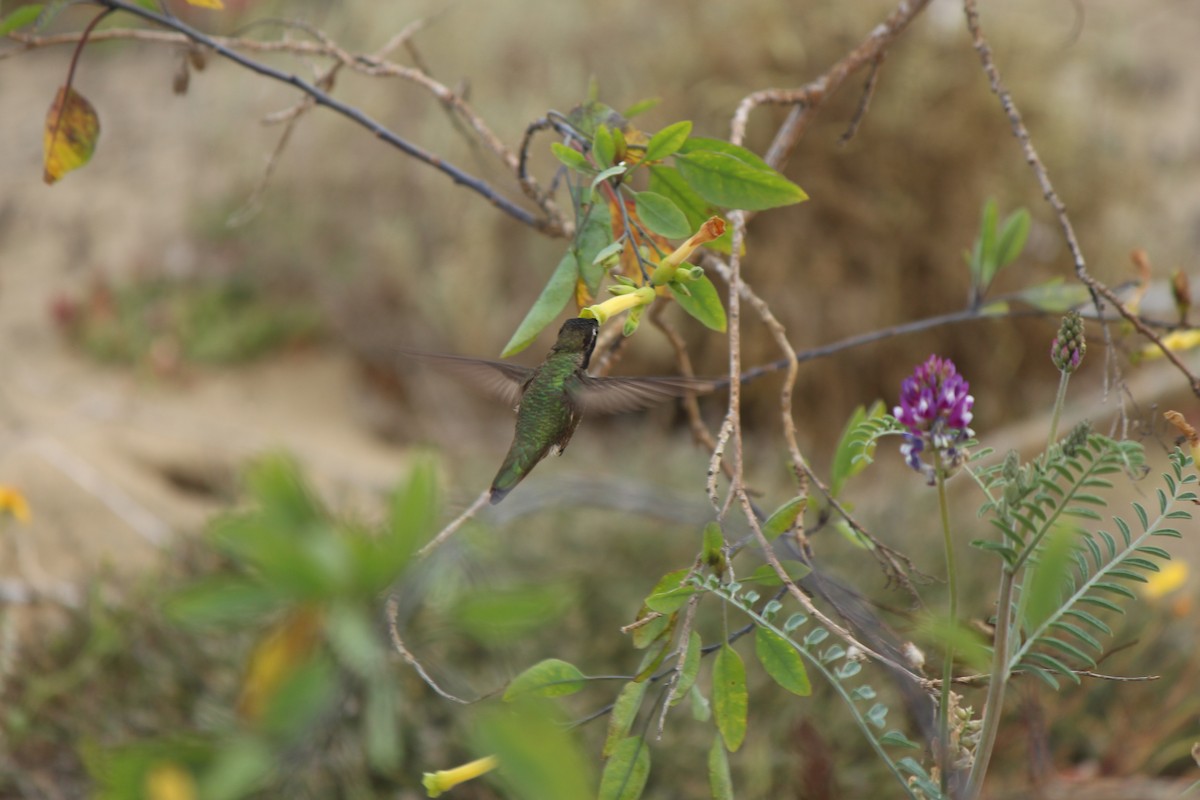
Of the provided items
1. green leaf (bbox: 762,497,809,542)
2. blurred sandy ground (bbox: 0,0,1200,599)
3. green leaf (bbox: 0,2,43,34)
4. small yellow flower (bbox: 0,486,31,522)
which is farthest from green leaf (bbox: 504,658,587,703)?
blurred sandy ground (bbox: 0,0,1200,599)

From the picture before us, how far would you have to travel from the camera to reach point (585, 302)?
2.18ft

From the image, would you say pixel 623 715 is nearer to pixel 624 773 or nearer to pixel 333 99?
pixel 624 773

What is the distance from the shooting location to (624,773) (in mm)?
596

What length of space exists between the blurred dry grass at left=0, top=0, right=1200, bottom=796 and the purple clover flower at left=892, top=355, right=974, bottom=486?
1.82 meters

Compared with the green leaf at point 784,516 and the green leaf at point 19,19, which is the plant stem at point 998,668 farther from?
the green leaf at point 19,19

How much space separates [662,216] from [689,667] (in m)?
0.28

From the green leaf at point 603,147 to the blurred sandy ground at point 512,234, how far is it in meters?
2.02

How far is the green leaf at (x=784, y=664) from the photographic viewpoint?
59 cm

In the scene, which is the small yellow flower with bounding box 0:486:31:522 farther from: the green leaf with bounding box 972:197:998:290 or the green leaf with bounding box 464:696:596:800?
the green leaf with bounding box 464:696:596:800

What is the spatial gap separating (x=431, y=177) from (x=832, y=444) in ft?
6.40

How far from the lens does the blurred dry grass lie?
3.47 meters

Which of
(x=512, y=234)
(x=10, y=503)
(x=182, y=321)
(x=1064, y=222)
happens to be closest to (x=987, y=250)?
(x=1064, y=222)

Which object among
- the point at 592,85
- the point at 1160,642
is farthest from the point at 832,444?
the point at 592,85

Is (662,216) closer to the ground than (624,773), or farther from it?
farther from it
